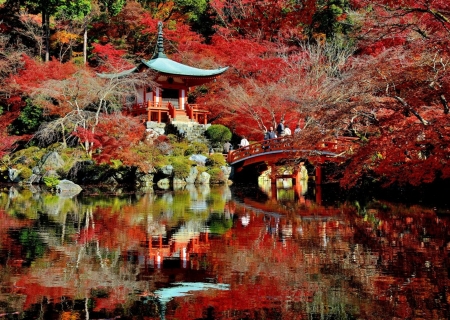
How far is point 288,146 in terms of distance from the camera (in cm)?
2166

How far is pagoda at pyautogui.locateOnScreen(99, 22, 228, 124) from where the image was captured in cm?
2928

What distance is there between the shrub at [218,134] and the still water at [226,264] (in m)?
14.5

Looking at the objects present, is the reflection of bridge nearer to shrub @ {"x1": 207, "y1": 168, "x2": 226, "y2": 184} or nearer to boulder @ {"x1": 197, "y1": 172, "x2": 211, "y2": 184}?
shrub @ {"x1": 207, "y1": 168, "x2": 226, "y2": 184}

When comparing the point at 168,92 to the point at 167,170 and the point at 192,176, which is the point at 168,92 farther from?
the point at 167,170

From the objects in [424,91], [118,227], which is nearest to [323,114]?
[424,91]

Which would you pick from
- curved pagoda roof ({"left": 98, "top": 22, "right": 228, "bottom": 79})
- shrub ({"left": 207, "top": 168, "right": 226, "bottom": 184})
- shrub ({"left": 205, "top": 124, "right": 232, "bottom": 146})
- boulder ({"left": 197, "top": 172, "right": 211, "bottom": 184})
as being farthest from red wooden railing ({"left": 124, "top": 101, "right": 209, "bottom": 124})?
boulder ({"left": 197, "top": 172, "right": 211, "bottom": 184})

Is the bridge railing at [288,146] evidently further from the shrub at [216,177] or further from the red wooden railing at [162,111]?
the red wooden railing at [162,111]

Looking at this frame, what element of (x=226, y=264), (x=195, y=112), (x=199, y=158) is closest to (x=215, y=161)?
(x=199, y=158)

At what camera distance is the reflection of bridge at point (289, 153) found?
19625mm

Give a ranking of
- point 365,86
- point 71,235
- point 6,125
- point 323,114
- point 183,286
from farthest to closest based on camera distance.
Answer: point 6,125, point 323,114, point 365,86, point 71,235, point 183,286

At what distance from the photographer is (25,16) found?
1209 inches

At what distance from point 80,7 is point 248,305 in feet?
90.4

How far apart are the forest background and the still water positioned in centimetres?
280

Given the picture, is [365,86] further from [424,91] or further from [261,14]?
[261,14]
